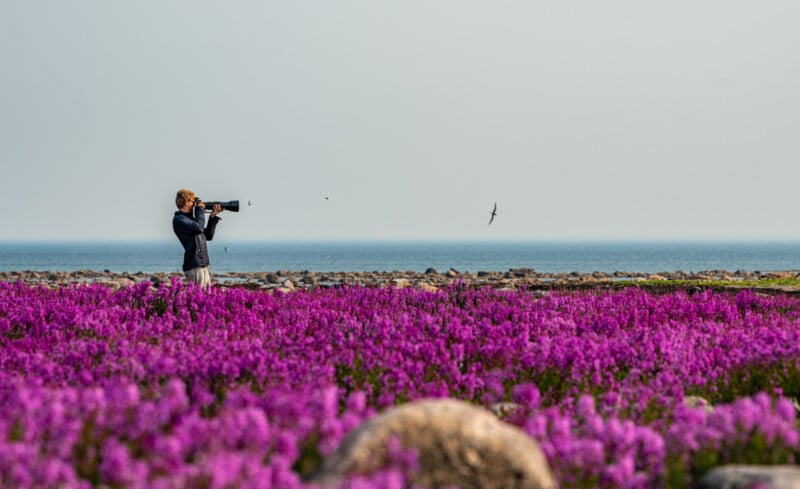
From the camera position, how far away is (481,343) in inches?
374

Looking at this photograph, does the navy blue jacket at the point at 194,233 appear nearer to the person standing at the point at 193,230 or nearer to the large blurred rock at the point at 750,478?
the person standing at the point at 193,230

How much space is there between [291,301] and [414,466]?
9530 millimetres

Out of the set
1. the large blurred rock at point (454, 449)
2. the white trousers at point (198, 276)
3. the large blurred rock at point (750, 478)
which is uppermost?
the white trousers at point (198, 276)

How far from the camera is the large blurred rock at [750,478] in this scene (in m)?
4.30

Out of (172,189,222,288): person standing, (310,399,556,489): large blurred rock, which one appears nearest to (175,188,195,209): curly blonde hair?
(172,189,222,288): person standing

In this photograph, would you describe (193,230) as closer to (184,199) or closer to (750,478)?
(184,199)

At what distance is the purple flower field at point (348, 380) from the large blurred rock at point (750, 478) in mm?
363

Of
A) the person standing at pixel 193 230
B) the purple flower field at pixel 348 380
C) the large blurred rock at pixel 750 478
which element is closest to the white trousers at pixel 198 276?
the person standing at pixel 193 230

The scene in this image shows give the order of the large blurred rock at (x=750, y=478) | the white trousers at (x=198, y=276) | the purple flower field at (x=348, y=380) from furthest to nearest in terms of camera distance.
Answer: the white trousers at (x=198, y=276), the purple flower field at (x=348, y=380), the large blurred rock at (x=750, y=478)

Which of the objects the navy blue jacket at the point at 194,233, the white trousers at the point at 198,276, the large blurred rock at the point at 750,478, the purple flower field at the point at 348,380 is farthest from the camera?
the white trousers at the point at 198,276

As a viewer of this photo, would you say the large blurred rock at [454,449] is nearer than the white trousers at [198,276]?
Yes

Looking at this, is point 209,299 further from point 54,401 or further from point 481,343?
point 54,401

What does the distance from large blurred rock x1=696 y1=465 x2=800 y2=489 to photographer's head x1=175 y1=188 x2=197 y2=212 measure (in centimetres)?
1108

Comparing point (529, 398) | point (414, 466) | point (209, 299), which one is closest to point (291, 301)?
point (209, 299)
